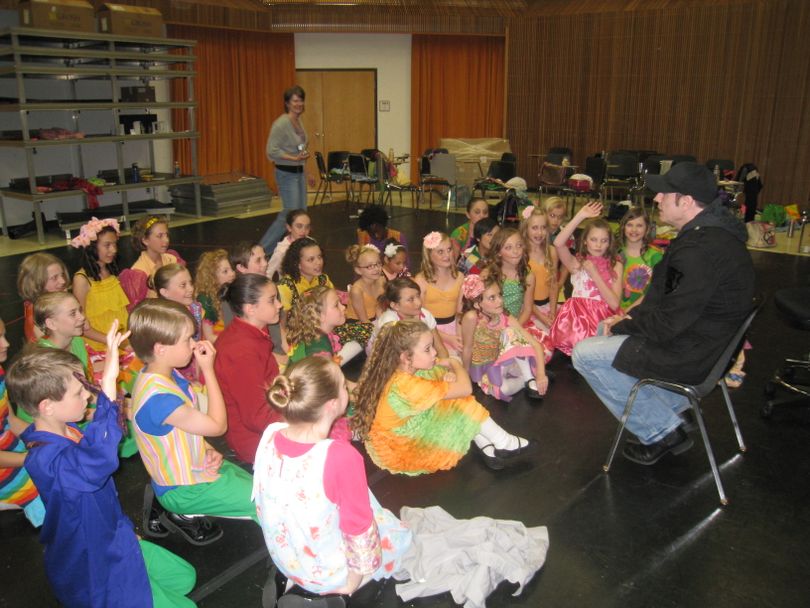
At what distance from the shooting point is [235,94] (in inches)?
478

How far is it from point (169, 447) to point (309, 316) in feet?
3.93

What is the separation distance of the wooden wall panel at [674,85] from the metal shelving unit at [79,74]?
6316 millimetres

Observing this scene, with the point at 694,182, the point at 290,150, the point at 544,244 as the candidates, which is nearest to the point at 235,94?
the point at 290,150

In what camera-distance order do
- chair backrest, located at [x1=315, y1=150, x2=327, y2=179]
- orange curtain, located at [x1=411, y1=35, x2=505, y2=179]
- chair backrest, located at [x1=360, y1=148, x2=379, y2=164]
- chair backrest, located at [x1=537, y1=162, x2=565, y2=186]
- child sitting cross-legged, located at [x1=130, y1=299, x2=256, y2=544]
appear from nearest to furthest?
child sitting cross-legged, located at [x1=130, y1=299, x2=256, y2=544] < chair backrest, located at [x1=537, y1=162, x2=565, y2=186] < chair backrest, located at [x1=315, y1=150, x2=327, y2=179] < chair backrest, located at [x1=360, y1=148, x2=379, y2=164] < orange curtain, located at [x1=411, y1=35, x2=505, y2=179]

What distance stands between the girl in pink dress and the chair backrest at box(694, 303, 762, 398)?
5.08 ft

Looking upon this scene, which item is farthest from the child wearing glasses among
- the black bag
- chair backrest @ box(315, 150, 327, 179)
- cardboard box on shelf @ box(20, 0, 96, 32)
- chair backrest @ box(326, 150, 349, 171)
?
chair backrest @ box(326, 150, 349, 171)

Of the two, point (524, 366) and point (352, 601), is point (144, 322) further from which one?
point (524, 366)

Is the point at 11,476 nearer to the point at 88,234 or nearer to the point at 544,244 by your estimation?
the point at 88,234

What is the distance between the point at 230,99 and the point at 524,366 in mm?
9581

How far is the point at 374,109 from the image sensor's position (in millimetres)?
13305

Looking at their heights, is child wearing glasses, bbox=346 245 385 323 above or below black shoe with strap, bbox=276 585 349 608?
above

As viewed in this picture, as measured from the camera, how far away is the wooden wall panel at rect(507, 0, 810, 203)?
10.4 metres

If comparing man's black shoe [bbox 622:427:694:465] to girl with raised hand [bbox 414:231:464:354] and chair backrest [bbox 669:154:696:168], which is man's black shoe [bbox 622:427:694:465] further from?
chair backrest [bbox 669:154:696:168]

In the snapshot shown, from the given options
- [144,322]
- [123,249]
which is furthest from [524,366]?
[123,249]
